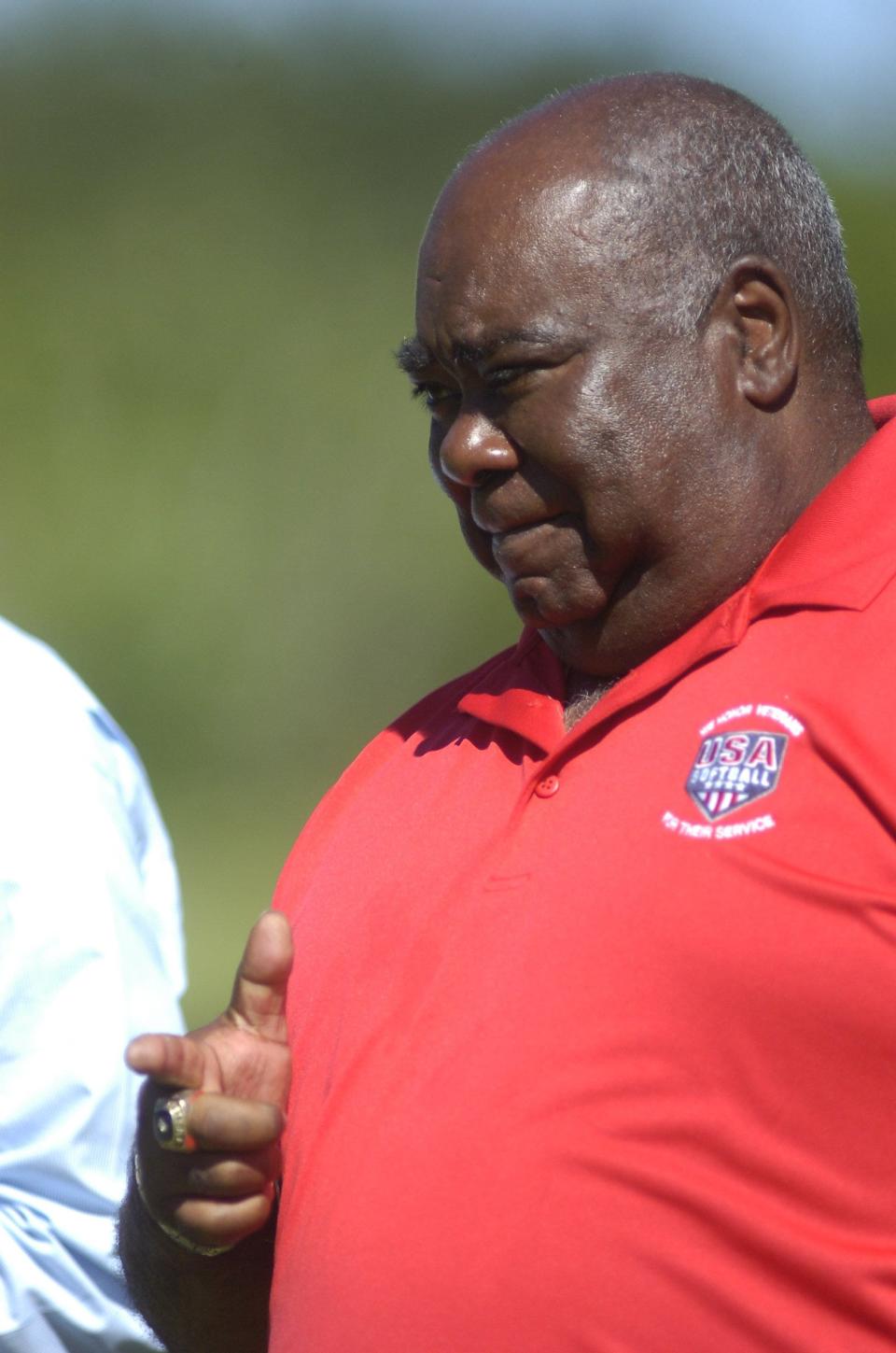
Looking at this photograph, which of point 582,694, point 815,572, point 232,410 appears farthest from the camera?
point 232,410

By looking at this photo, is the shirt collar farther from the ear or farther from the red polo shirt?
the ear

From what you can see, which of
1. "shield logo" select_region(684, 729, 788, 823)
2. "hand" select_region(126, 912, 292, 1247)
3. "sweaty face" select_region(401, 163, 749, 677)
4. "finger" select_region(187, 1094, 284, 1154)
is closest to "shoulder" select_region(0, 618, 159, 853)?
"hand" select_region(126, 912, 292, 1247)

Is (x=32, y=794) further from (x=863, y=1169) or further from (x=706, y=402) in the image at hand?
(x=863, y=1169)

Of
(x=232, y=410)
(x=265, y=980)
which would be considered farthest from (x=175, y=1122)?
(x=232, y=410)

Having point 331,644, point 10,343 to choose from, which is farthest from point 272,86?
point 331,644

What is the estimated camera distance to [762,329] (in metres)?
1.99

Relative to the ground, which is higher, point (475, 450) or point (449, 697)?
point (475, 450)

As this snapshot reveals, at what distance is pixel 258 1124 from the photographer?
1854 millimetres

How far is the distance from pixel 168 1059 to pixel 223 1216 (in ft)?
0.74

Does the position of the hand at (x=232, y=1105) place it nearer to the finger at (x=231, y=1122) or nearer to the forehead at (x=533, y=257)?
the finger at (x=231, y=1122)

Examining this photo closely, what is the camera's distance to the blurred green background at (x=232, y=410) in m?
10.6

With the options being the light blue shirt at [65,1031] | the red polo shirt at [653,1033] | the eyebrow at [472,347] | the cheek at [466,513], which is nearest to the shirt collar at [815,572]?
the red polo shirt at [653,1033]

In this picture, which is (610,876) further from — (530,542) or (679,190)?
(679,190)

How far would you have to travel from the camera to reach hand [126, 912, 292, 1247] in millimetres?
1862
